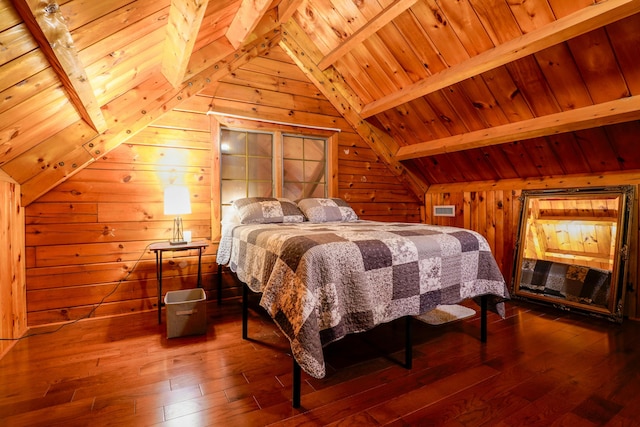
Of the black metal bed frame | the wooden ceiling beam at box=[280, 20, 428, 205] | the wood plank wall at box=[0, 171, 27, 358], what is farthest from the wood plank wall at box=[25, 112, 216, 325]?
the wooden ceiling beam at box=[280, 20, 428, 205]

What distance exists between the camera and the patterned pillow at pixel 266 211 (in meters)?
2.80

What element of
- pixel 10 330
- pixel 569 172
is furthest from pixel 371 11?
pixel 10 330

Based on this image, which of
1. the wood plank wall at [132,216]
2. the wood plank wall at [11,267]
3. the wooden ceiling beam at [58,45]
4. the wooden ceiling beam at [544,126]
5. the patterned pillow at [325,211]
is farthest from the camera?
the patterned pillow at [325,211]

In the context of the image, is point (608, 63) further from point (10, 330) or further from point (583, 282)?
point (10, 330)

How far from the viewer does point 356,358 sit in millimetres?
1902

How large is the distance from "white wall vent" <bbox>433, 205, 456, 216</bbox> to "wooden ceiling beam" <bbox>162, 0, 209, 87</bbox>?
10.9 feet

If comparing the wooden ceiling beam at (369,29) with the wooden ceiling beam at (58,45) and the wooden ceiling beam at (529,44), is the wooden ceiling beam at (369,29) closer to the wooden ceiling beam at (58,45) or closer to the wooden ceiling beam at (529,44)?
the wooden ceiling beam at (529,44)

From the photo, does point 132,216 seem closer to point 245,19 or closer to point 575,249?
point 245,19

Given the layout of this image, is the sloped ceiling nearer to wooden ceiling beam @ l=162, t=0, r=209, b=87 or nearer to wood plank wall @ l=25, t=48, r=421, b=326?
wooden ceiling beam @ l=162, t=0, r=209, b=87

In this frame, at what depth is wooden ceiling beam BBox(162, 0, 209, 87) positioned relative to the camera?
1675 millimetres

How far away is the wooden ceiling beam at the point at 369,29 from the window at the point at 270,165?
89 cm

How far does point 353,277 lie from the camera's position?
1.52 metres

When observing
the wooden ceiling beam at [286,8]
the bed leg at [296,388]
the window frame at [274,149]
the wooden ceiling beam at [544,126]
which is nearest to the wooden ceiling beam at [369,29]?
the wooden ceiling beam at [286,8]

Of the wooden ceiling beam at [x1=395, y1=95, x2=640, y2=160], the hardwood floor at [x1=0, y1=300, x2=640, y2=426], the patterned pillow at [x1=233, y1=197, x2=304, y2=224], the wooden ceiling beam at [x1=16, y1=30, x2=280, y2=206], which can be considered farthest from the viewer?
the patterned pillow at [x1=233, y1=197, x2=304, y2=224]
